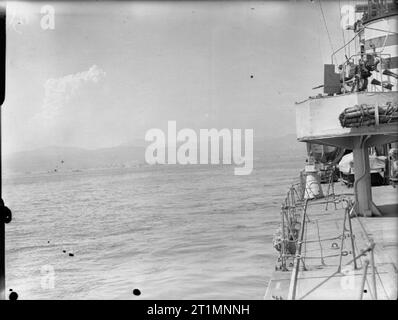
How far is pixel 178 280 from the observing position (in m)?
9.97

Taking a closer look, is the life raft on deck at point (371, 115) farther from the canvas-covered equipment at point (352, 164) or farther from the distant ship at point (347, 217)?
the canvas-covered equipment at point (352, 164)

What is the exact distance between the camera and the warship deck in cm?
498

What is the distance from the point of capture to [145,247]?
15.9m

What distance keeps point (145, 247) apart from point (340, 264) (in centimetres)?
1100

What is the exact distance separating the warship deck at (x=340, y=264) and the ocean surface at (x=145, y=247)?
177 cm

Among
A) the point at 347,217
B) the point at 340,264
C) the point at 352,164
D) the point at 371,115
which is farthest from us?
the point at 352,164

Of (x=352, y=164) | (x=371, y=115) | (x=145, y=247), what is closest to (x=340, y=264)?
(x=371, y=115)

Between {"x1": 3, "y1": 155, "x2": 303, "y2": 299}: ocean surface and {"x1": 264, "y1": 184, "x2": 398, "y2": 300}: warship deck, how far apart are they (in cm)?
177

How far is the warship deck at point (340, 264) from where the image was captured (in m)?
4.98

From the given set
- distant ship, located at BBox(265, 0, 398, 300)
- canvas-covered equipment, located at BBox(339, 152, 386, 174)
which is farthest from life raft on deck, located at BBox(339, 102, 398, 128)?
canvas-covered equipment, located at BBox(339, 152, 386, 174)

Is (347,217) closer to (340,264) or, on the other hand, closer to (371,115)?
(371,115)

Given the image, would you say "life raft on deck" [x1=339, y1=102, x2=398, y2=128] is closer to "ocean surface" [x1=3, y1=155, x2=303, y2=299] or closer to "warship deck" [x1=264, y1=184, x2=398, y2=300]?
"warship deck" [x1=264, y1=184, x2=398, y2=300]
